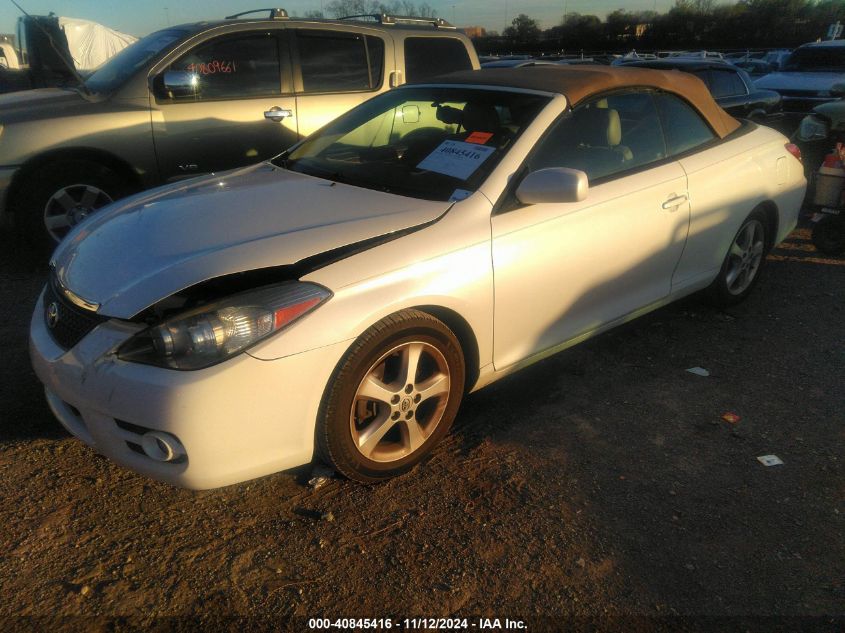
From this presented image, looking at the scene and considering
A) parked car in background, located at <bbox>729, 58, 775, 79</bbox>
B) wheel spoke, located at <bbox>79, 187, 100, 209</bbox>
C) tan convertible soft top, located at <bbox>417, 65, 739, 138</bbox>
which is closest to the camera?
tan convertible soft top, located at <bbox>417, 65, 739, 138</bbox>

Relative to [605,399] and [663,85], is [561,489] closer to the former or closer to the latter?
[605,399]

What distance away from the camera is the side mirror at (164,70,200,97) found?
523cm

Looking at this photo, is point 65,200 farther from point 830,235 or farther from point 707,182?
point 830,235

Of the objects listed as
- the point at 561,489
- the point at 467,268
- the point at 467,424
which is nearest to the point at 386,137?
the point at 467,268

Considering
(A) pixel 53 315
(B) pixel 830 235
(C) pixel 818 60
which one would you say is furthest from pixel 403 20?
(C) pixel 818 60

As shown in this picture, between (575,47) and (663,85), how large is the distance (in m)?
53.5

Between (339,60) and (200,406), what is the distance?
4834 mm

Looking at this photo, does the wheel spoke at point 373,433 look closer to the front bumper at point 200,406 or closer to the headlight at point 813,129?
the front bumper at point 200,406

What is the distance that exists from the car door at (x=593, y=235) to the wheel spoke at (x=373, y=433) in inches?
24.6

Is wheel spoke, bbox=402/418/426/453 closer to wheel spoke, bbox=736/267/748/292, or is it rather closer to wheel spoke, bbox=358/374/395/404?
wheel spoke, bbox=358/374/395/404

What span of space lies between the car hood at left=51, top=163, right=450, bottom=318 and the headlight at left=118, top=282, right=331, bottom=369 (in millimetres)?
122

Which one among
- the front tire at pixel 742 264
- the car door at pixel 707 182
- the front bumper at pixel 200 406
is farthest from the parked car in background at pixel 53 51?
the front tire at pixel 742 264

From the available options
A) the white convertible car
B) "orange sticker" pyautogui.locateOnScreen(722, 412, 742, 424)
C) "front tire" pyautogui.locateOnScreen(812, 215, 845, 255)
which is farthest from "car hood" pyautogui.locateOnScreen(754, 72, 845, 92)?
"orange sticker" pyautogui.locateOnScreen(722, 412, 742, 424)

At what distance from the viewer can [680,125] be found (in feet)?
12.8
